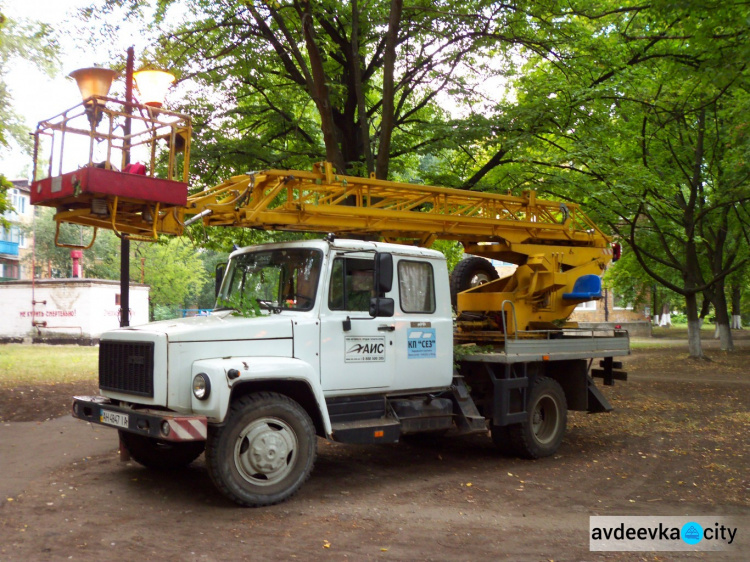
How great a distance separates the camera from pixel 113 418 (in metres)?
6.55

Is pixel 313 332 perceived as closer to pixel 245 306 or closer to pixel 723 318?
pixel 245 306

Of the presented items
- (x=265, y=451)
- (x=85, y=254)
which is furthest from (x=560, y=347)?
(x=85, y=254)

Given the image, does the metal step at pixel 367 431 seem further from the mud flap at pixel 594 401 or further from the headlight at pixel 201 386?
the mud flap at pixel 594 401

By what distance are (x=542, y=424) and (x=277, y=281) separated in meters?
4.21

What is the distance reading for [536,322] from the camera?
10016 millimetres

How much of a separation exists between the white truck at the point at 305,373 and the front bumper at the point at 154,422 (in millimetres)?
12

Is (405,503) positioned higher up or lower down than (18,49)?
lower down

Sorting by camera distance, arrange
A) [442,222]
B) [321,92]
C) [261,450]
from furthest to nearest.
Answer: [321,92] < [442,222] < [261,450]

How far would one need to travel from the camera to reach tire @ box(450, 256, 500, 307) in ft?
33.9

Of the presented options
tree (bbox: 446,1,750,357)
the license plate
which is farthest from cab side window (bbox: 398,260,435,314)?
tree (bbox: 446,1,750,357)

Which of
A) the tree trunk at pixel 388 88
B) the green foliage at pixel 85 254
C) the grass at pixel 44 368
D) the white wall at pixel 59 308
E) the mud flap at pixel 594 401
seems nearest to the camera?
the mud flap at pixel 594 401

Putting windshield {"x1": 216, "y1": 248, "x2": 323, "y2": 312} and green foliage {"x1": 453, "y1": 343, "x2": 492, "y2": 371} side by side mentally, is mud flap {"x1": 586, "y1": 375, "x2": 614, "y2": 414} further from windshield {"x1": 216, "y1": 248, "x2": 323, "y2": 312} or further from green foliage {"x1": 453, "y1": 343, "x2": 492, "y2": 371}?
windshield {"x1": 216, "y1": 248, "x2": 323, "y2": 312}

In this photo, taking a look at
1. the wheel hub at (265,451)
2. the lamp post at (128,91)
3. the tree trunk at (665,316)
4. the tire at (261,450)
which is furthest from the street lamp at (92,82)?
the tree trunk at (665,316)

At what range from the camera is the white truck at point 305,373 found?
6309 mm
